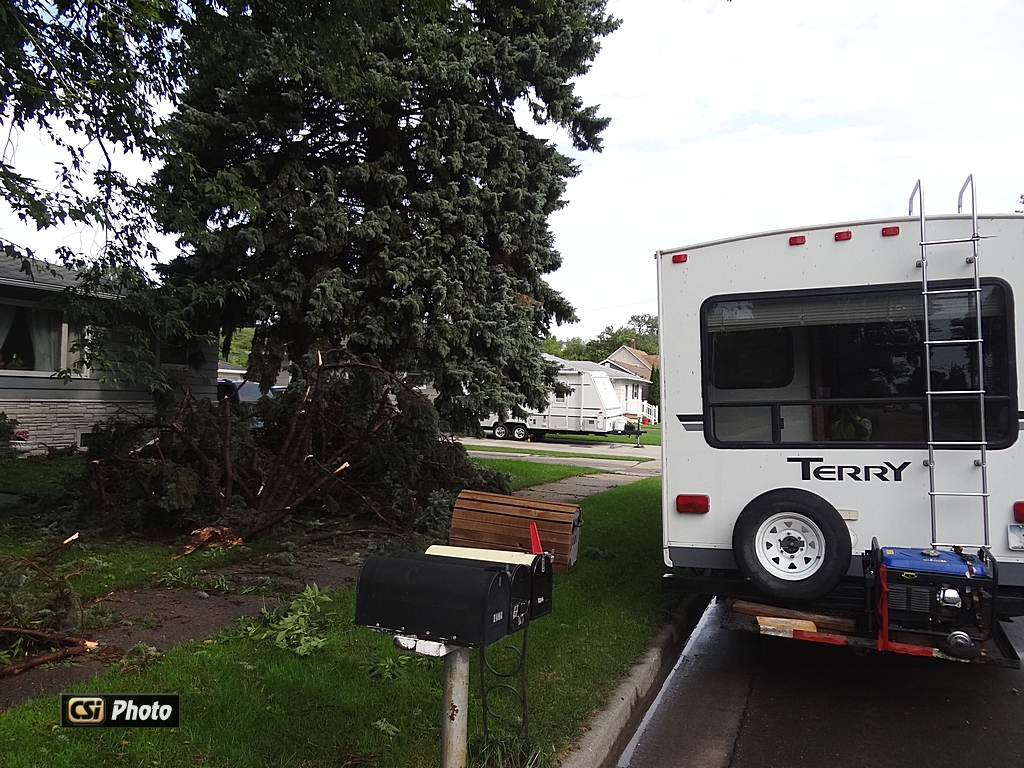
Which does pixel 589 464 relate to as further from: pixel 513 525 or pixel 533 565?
pixel 533 565

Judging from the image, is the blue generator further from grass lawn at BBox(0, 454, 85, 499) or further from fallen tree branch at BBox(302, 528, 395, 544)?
grass lawn at BBox(0, 454, 85, 499)

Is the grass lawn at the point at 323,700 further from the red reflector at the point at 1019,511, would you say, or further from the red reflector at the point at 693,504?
the red reflector at the point at 1019,511

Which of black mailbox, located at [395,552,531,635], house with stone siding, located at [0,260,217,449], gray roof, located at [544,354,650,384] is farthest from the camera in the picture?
gray roof, located at [544,354,650,384]

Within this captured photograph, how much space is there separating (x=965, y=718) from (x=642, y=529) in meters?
5.65

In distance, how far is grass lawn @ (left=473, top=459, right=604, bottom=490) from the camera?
14844 millimetres

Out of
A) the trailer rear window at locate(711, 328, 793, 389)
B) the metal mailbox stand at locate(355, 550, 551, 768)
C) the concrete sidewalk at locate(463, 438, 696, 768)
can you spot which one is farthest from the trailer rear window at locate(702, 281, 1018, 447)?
the metal mailbox stand at locate(355, 550, 551, 768)

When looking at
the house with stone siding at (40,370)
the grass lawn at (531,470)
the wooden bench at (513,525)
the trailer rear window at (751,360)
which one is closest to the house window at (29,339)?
the house with stone siding at (40,370)

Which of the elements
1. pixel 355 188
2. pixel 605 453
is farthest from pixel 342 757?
pixel 605 453

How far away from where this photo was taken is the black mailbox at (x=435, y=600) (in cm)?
291

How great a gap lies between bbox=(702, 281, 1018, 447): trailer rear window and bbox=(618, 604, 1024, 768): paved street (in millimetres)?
1709

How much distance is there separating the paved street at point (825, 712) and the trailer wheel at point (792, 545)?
78cm

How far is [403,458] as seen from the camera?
935cm

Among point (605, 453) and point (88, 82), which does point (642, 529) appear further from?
point (605, 453)

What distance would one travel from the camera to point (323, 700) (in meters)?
4.12
